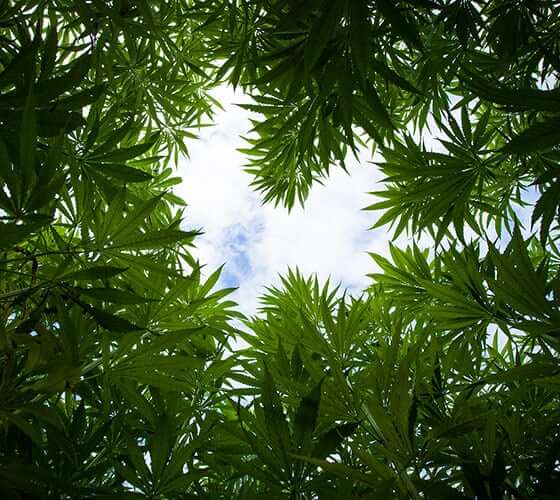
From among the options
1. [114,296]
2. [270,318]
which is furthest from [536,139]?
[270,318]

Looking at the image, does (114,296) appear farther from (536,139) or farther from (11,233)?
(536,139)

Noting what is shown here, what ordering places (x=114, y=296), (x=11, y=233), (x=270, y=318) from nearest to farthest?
1. (x=11, y=233)
2. (x=114, y=296)
3. (x=270, y=318)

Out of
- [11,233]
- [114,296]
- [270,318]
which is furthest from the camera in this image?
[270,318]

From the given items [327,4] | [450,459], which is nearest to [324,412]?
[450,459]

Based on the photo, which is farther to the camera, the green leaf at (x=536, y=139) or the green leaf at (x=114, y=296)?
the green leaf at (x=114, y=296)

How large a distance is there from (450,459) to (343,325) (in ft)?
1.79

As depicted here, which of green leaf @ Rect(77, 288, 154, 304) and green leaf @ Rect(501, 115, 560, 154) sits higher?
green leaf @ Rect(77, 288, 154, 304)

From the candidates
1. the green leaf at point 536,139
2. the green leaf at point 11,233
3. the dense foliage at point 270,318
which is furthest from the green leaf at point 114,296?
the green leaf at point 536,139

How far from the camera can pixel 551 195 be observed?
88cm

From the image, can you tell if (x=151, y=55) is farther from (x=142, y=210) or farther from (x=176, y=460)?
(x=176, y=460)

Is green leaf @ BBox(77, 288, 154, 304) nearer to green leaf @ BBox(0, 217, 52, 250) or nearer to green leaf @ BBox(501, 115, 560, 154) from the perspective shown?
green leaf @ BBox(0, 217, 52, 250)

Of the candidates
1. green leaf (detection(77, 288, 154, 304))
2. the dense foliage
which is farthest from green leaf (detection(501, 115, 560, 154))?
green leaf (detection(77, 288, 154, 304))

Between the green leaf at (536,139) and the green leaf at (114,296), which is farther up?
the green leaf at (114,296)

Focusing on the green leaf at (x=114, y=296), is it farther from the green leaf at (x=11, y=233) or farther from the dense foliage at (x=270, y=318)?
the green leaf at (x=11, y=233)
